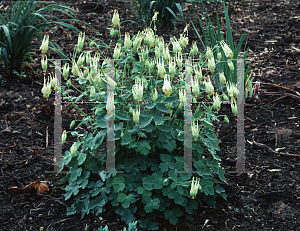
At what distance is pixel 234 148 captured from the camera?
308 centimetres

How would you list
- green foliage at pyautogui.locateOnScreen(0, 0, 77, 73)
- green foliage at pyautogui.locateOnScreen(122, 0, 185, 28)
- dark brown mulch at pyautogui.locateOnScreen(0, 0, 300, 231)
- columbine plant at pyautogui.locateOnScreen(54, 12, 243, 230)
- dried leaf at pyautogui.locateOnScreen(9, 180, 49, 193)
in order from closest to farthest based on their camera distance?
columbine plant at pyautogui.locateOnScreen(54, 12, 243, 230) → dark brown mulch at pyautogui.locateOnScreen(0, 0, 300, 231) → dried leaf at pyautogui.locateOnScreen(9, 180, 49, 193) → green foliage at pyautogui.locateOnScreen(0, 0, 77, 73) → green foliage at pyautogui.locateOnScreen(122, 0, 185, 28)

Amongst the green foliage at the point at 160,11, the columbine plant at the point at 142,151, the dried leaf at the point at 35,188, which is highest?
the green foliage at the point at 160,11

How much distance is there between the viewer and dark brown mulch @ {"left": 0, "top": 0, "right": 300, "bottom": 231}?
7.77ft

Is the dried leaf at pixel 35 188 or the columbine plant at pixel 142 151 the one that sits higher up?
the columbine plant at pixel 142 151

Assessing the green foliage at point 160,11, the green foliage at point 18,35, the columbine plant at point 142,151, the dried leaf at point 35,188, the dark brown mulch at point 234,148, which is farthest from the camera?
the green foliage at point 160,11

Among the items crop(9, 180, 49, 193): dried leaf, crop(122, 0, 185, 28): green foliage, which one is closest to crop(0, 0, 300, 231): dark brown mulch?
crop(9, 180, 49, 193): dried leaf

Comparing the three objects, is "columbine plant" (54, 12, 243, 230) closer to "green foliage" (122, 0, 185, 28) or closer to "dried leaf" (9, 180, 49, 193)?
"dried leaf" (9, 180, 49, 193)

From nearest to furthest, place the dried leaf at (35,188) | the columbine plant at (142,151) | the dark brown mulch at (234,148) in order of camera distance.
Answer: the columbine plant at (142,151), the dark brown mulch at (234,148), the dried leaf at (35,188)

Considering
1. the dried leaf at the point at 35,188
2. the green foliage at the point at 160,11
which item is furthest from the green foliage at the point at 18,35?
the dried leaf at the point at 35,188

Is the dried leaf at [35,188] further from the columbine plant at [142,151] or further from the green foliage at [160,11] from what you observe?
the green foliage at [160,11]

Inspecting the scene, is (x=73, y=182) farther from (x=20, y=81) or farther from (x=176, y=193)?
(x=20, y=81)

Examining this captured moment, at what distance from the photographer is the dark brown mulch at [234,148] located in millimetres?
2369

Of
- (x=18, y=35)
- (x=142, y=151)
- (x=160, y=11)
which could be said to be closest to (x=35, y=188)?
(x=142, y=151)

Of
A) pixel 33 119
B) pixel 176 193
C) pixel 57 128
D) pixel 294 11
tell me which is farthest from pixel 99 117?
pixel 294 11
